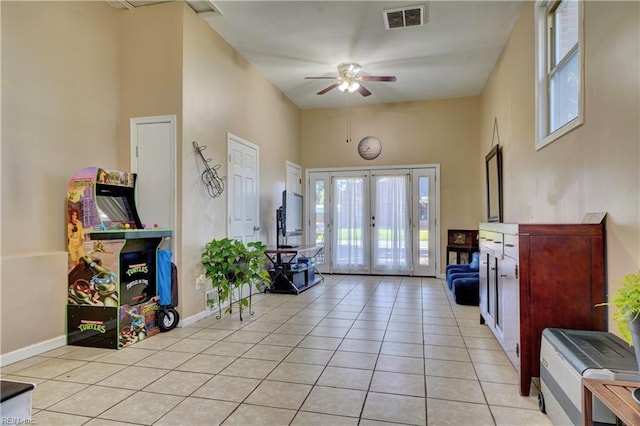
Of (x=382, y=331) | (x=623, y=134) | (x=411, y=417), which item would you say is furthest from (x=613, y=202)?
(x=382, y=331)

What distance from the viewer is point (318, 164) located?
Answer: 761 cm

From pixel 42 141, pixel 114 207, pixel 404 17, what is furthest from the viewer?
pixel 404 17

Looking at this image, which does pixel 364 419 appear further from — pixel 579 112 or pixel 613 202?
pixel 579 112

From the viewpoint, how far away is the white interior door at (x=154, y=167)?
3.85 meters

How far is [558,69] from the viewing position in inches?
120

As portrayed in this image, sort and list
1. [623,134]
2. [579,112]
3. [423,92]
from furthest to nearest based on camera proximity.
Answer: [423,92] → [579,112] → [623,134]

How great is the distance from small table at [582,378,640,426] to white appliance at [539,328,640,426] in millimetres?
78

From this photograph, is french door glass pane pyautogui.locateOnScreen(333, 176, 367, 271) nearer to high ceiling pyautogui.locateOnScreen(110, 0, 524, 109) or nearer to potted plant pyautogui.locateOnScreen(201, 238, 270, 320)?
high ceiling pyautogui.locateOnScreen(110, 0, 524, 109)

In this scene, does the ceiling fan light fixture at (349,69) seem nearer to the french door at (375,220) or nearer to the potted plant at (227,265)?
the french door at (375,220)

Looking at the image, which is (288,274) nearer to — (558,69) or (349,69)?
(349,69)

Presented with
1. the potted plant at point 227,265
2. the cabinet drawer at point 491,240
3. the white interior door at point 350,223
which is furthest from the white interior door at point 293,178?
the cabinet drawer at point 491,240

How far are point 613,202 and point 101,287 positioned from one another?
3.84m

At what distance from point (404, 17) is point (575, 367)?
3.77m

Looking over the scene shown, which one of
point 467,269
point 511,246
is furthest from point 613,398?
point 467,269
